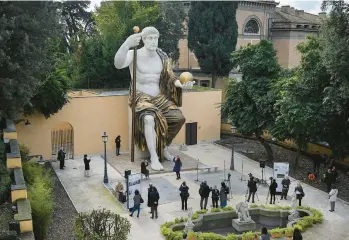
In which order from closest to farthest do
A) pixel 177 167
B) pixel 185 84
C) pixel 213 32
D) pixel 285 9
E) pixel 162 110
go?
pixel 177 167 → pixel 185 84 → pixel 162 110 → pixel 213 32 → pixel 285 9

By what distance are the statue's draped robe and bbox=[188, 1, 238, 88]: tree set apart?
13240mm

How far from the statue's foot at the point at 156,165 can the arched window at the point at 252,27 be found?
75.2 feet

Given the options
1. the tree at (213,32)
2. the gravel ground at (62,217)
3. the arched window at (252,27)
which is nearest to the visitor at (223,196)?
the gravel ground at (62,217)

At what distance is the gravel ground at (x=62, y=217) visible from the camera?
1301cm

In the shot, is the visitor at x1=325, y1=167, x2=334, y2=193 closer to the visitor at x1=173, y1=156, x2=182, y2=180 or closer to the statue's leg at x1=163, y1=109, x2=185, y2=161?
the visitor at x1=173, y1=156, x2=182, y2=180

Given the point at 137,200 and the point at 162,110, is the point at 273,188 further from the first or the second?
the point at 162,110

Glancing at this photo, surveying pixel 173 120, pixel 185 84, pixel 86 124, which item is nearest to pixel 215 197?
pixel 173 120

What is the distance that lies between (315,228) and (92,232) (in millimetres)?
7357

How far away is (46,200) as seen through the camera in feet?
41.9

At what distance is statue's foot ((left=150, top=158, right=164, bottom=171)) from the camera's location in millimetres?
19578

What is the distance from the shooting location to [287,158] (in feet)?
76.0

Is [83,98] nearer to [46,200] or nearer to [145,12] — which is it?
[46,200]

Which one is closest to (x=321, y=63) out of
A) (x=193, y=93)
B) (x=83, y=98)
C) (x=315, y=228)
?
(x=315, y=228)

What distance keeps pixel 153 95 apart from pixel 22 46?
843cm
